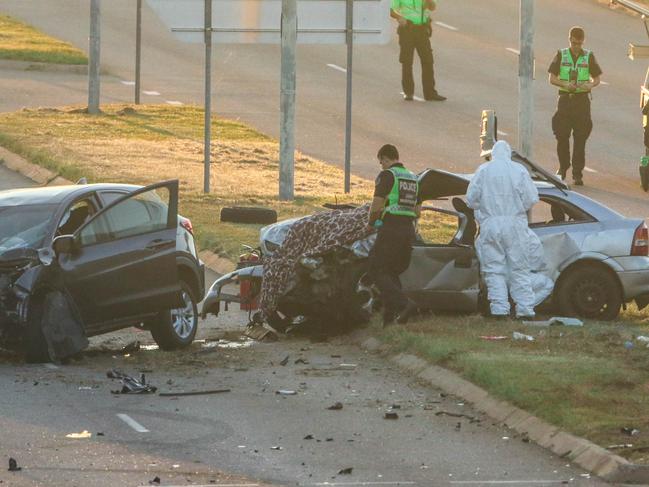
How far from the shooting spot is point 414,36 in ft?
117

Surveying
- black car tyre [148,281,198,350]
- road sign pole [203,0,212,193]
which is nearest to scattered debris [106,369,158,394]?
black car tyre [148,281,198,350]

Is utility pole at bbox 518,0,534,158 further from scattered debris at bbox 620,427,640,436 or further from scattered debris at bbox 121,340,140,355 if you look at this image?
scattered debris at bbox 620,427,640,436

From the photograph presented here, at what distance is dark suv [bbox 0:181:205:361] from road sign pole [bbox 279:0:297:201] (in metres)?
9.00

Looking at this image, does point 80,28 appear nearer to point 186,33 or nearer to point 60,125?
point 60,125

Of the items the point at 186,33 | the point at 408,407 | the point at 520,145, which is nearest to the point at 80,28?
the point at 186,33

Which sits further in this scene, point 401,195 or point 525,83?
point 525,83

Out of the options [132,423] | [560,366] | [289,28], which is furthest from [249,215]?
[132,423]

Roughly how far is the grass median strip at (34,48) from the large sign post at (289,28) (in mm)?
12910

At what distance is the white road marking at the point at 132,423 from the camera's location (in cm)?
1372

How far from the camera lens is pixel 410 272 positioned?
18.8 m

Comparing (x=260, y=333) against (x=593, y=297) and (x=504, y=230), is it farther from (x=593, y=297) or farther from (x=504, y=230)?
(x=593, y=297)

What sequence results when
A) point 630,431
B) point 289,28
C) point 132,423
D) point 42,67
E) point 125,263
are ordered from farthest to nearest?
point 42,67 → point 289,28 → point 125,263 → point 132,423 → point 630,431

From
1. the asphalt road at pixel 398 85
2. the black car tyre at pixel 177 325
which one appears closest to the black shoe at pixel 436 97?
the asphalt road at pixel 398 85

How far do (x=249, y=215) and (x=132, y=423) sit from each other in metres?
10.5
